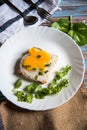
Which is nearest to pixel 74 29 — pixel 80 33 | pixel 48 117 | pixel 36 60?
pixel 80 33

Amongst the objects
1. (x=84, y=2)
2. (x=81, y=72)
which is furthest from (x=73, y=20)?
(x=81, y=72)

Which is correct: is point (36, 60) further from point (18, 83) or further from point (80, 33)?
point (80, 33)

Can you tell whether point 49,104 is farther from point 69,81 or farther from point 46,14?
point 46,14

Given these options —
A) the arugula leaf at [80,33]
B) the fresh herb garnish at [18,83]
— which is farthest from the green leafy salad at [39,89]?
the arugula leaf at [80,33]

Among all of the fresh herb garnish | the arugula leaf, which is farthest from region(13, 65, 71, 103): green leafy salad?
the arugula leaf

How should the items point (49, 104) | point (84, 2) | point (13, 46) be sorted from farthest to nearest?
1. point (84, 2)
2. point (13, 46)
3. point (49, 104)

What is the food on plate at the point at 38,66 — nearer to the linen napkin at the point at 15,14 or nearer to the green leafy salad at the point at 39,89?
the green leafy salad at the point at 39,89
